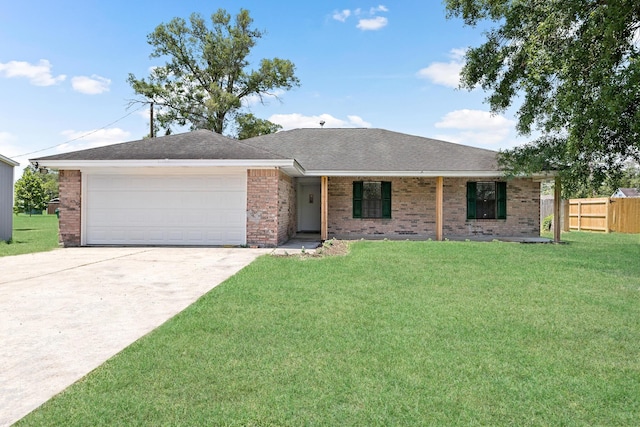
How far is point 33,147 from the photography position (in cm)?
3534

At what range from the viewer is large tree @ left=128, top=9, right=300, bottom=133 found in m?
30.8

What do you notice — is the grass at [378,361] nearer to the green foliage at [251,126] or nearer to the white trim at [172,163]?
the white trim at [172,163]

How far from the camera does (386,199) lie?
1573cm

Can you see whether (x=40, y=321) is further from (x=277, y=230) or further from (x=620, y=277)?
(x=620, y=277)

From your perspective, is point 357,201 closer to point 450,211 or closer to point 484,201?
point 450,211

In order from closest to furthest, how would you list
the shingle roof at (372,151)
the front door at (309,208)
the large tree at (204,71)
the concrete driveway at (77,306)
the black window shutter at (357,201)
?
1. the concrete driveway at (77,306)
2. the shingle roof at (372,151)
3. the black window shutter at (357,201)
4. the front door at (309,208)
5. the large tree at (204,71)

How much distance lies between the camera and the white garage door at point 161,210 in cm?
1259

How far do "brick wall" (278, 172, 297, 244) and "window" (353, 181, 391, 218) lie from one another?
254 cm

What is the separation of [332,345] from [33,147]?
4096 centimetres

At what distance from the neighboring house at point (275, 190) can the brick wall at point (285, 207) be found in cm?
4

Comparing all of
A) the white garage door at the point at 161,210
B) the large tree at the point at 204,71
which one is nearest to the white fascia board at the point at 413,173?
the white garage door at the point at 161,210

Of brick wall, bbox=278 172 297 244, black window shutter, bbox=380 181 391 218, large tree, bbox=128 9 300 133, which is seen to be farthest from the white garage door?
large tree, bbox=128 9 300 133

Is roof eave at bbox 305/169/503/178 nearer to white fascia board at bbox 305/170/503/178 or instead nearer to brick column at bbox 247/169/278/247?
white fascia board at bbox 305/170/503/178

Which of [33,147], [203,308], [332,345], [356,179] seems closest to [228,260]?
[203,308]
